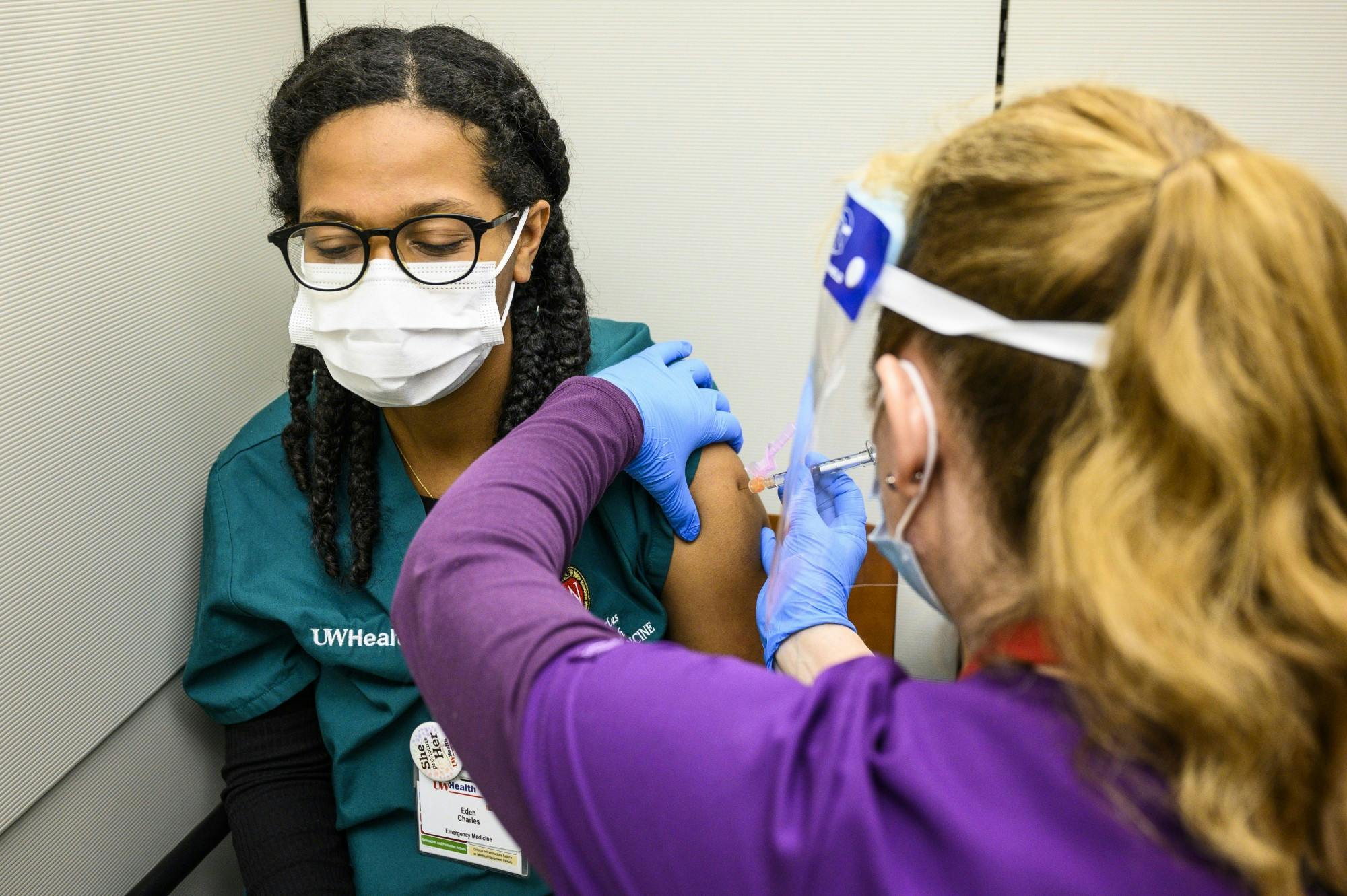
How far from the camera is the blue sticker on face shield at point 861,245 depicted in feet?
2.39

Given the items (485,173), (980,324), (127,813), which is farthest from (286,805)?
(980,324)

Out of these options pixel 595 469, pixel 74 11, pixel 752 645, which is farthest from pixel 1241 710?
pixel 74 11

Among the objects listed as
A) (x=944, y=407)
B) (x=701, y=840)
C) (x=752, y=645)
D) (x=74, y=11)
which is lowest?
(x=752, y=645)

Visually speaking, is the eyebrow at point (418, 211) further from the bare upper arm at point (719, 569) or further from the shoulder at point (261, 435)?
the bare upper arm at point (719, 569)

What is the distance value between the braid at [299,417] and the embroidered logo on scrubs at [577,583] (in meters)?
0.39

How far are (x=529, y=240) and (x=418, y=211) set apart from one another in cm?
18

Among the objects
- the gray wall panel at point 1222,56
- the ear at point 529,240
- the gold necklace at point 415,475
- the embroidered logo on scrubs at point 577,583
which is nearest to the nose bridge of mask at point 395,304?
the ear at point 529,240

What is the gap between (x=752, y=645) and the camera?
1402 mm

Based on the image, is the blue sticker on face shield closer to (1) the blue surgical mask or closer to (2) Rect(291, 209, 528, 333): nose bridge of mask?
(1) the blue surgical mask

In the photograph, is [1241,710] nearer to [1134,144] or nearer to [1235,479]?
[1235,479]

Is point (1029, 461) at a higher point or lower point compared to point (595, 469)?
higher

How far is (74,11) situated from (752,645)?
46.3 inches

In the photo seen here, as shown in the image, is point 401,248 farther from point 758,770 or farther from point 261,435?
point 758,770

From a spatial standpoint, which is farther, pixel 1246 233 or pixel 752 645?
pixel 752 645
